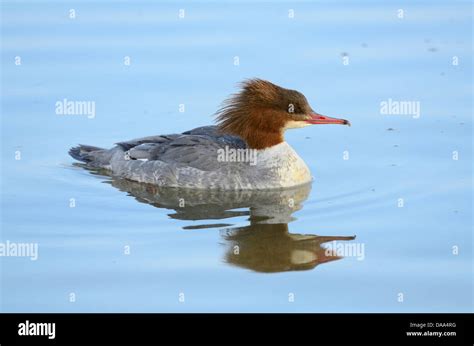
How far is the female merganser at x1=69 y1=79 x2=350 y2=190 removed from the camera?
13.5 metres

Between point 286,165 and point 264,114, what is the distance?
0.69 metres

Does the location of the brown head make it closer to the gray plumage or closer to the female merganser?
the female merganser

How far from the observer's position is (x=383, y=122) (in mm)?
15281

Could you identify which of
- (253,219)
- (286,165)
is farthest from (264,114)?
(253,219)

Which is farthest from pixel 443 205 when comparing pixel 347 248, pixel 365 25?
pixel 365 25

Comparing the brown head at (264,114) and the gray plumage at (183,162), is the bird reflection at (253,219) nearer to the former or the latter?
the gray plumage at (183,162)

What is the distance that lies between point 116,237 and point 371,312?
3.16m

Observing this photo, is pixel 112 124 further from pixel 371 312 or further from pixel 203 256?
pixel 371 312

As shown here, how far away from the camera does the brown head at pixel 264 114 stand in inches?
527

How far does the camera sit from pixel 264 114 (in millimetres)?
13539

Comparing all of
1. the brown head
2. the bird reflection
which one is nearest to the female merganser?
the brown head

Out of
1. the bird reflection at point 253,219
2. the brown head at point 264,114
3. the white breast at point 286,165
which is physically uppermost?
the brown head at point 264,114

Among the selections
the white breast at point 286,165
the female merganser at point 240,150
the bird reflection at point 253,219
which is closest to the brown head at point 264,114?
the female merganser at point 240,150

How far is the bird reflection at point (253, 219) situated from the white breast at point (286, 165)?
0.37 ft
